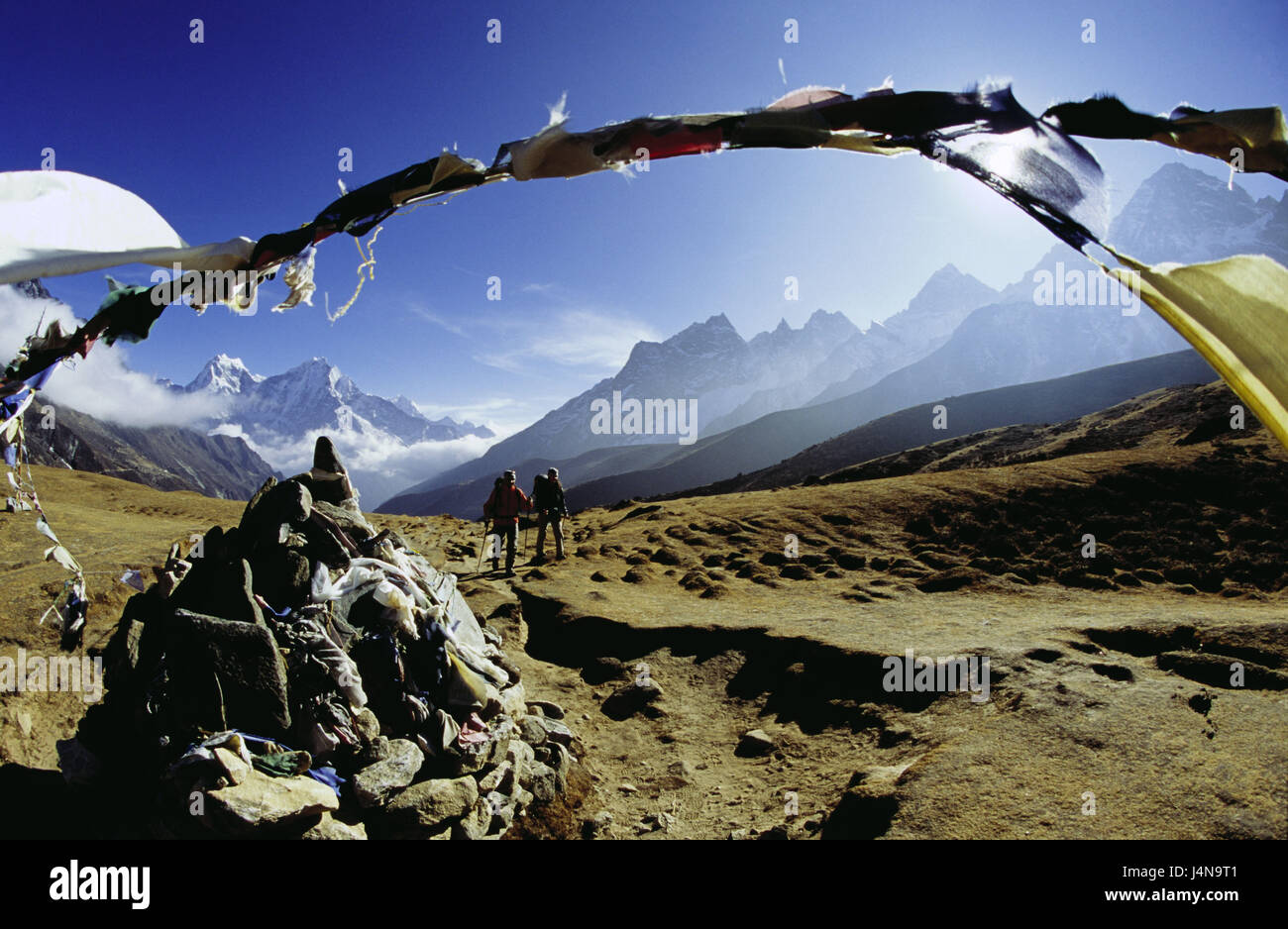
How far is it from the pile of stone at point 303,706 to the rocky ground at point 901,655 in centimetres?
67

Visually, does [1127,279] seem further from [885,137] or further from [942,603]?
[942,603]

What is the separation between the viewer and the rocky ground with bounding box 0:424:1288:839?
149 inches

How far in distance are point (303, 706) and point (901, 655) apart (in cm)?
577

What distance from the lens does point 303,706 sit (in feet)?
14.1

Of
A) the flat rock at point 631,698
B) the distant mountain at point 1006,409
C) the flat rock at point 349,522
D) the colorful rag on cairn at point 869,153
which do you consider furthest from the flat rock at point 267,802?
the distant mountain at point 1006,409

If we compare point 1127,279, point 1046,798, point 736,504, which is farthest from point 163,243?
point 736,504

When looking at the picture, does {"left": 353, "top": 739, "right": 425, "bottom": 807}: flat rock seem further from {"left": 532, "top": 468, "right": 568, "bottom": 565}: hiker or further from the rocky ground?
{"left": 532, "top": 468, "right": 568, "bottom": 565}: hiker

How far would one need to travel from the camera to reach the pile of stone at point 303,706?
3738 millimetres

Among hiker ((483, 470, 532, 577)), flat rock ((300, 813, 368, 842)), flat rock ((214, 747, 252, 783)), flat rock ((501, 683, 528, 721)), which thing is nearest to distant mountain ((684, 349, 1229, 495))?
hiker ((483, 470, 532, 577))

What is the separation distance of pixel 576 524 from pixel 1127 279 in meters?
19.5

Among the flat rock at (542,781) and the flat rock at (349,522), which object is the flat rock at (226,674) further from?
the flat rock at (542,781)

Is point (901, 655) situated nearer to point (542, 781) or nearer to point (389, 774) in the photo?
point (542, 781)

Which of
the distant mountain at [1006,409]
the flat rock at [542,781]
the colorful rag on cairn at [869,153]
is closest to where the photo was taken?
the colorful rag on cairn at [869,153]
